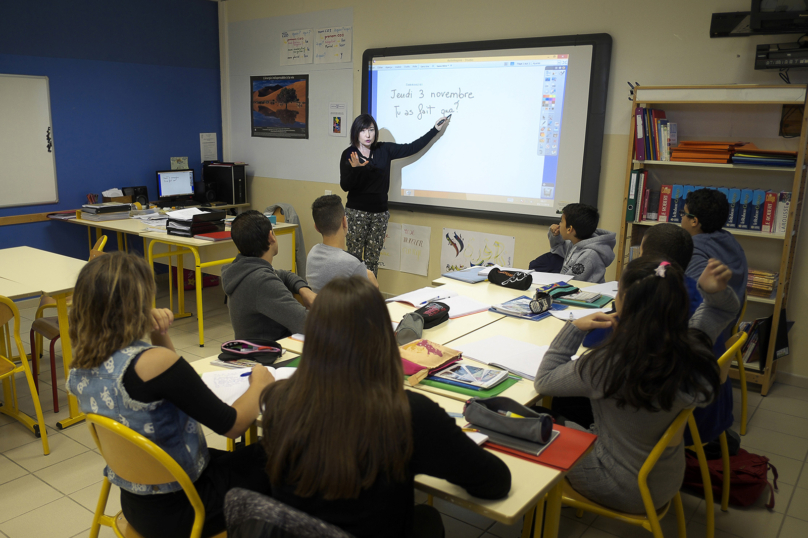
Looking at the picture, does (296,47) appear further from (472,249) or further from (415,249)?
(472,249)

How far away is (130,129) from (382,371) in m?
5.41

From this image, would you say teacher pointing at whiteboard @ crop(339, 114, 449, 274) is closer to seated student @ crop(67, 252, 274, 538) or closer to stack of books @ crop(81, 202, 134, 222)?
stack of books @ crop(81, 202, 134, 222)

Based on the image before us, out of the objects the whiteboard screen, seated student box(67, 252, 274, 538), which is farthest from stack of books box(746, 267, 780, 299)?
the whiteboard screen

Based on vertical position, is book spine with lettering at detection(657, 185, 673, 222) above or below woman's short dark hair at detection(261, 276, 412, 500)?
above

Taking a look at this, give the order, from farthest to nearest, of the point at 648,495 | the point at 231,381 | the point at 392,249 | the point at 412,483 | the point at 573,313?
the point at 392,249, the point at 573,313, the point at 231,381, the point at 648,495, the point at 412,483

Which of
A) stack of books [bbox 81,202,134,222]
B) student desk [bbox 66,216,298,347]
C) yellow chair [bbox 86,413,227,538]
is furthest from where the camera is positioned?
stack of books [bbox 81,202,134,222]

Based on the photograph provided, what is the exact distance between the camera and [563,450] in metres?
1.48

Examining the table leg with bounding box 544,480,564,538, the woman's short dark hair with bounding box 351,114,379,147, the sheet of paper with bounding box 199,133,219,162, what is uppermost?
the woman's short dark hair with bounding box 351,114,379,147

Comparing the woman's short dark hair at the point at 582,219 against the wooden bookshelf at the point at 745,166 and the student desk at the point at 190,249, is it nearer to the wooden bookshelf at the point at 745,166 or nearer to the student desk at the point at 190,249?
the wooden bookshelf at the point at 745,166

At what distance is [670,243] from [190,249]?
3.80 metres

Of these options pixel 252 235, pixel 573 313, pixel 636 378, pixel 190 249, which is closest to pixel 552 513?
pixel 636 378

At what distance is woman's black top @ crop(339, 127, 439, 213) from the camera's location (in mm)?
4941

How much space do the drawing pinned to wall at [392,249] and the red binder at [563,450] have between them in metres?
3.81

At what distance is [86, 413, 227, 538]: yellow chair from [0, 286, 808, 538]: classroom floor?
108cm
